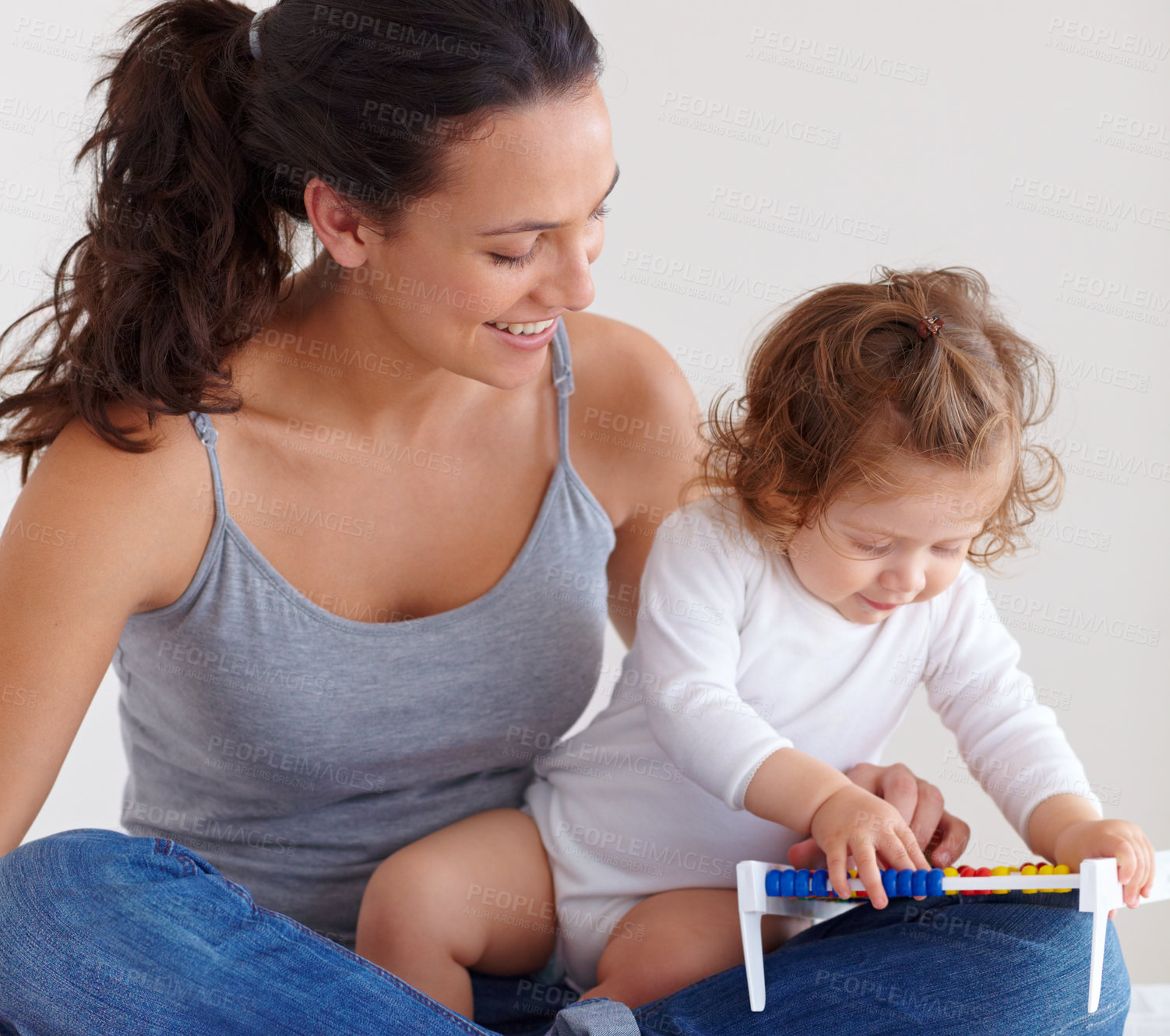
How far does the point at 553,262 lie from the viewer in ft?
3.90

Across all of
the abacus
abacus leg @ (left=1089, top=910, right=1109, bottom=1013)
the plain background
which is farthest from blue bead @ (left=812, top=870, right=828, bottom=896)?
the plain background

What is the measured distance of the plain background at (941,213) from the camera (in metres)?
1.96

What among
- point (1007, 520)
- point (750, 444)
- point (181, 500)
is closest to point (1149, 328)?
point (1007, 520)

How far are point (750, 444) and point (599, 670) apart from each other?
0.38m

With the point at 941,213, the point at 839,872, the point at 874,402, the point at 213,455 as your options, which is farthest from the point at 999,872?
the point at 941,213

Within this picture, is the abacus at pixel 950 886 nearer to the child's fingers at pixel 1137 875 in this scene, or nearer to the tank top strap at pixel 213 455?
the child's fingers at pixel 1137 875

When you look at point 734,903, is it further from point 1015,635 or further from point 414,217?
point 1015,635

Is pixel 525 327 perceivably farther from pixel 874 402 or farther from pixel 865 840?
pixel 865 840

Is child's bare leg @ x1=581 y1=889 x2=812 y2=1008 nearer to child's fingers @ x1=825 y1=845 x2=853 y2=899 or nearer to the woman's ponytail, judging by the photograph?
child's fingers @ x1=825 y1=845 x2=853 y2=899

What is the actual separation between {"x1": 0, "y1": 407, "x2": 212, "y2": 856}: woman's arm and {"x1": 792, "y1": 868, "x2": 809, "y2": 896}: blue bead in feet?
2.17

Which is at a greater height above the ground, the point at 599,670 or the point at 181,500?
the point at 181,500

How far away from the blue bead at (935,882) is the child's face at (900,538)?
29 cm

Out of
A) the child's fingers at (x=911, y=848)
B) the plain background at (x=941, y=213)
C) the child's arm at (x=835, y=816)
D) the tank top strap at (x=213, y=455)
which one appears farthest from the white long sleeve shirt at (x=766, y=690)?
the plain background at (x=941, y=213)

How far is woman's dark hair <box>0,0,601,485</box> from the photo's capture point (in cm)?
113
